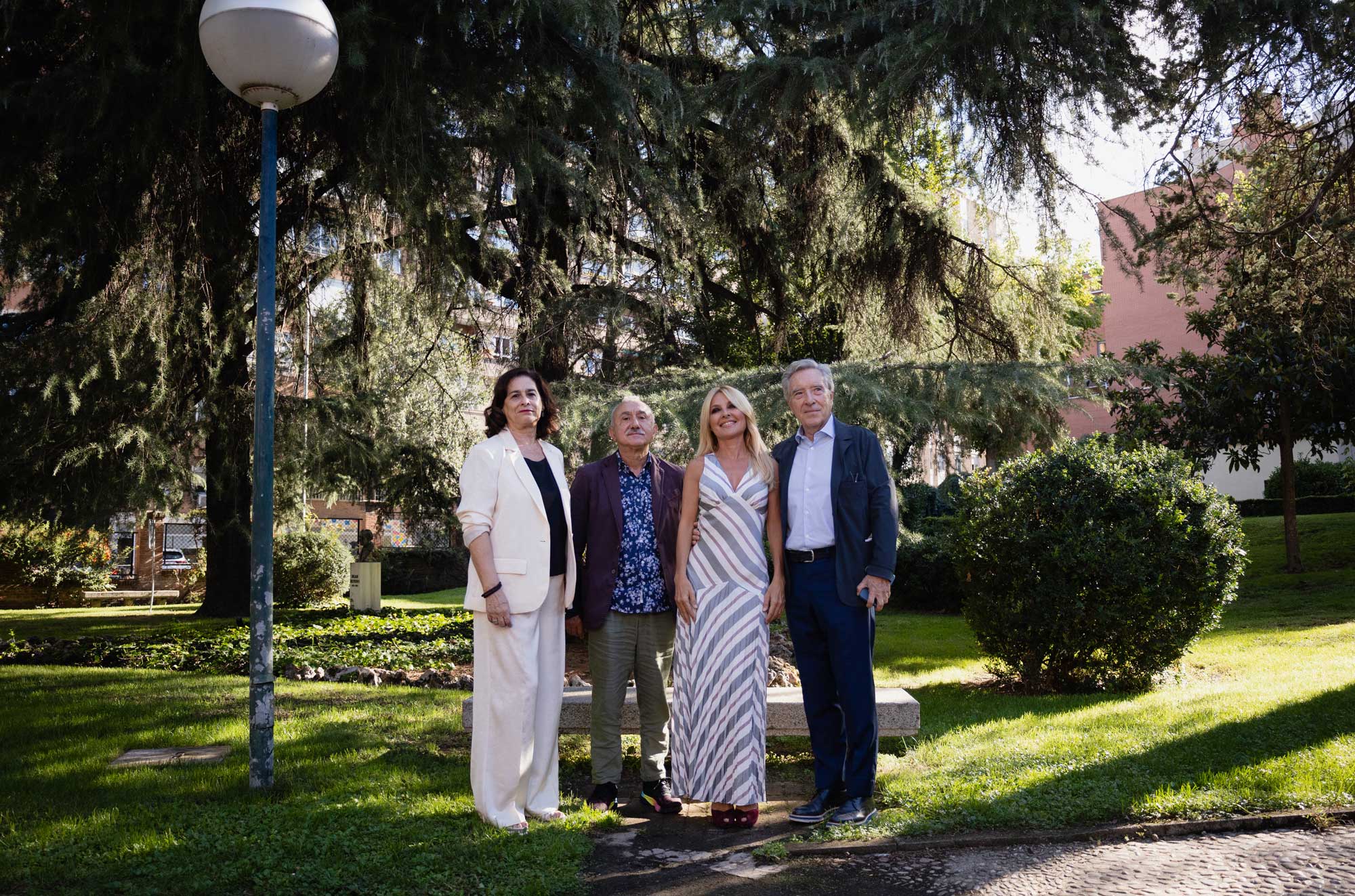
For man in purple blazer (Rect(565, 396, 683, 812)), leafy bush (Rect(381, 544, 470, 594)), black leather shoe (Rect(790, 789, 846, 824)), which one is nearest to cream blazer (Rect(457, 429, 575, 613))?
man in purple blazer (Rect(565, 396, 683, 812))

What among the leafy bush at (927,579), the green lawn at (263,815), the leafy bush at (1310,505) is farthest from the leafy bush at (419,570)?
the leafy bush at (1310,505)

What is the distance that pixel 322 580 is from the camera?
806 inches

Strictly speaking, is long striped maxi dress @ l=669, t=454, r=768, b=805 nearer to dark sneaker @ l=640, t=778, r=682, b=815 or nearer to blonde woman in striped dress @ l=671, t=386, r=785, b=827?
blonde woman in striped dress @ l=671, t=386, r=785, b=827

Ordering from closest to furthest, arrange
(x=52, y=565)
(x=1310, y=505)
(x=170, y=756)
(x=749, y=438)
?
(x=749, y=438) → (x=170, y=756) → (x=52, y=565) → (x=1310, y=505)

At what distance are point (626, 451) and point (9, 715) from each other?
506 cm

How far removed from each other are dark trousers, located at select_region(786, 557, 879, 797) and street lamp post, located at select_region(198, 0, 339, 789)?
8.02ft

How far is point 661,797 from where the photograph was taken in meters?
4.84

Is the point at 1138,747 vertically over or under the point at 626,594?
under

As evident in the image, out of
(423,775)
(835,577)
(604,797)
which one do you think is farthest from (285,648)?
(835,577)

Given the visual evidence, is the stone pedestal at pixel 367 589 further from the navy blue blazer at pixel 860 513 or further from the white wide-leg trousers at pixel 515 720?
the navy blue blazer at pixel 860 513

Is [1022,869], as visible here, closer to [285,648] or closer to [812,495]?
[812,495]

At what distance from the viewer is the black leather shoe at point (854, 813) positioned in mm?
4414

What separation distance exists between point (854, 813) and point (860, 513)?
1.34 meters

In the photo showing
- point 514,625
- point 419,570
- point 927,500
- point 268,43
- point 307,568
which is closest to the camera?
point 268,43
